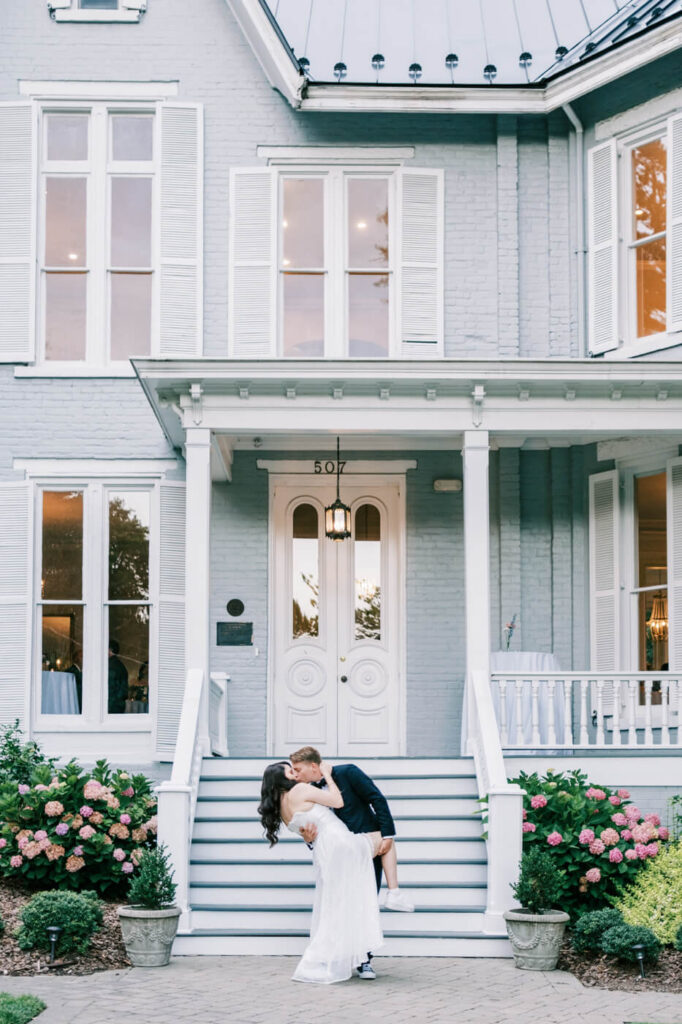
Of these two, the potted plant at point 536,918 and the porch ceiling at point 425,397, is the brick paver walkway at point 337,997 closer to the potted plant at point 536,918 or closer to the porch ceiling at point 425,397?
the potted plant at point 536,918

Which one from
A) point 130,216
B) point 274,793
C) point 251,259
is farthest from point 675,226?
point 274,793

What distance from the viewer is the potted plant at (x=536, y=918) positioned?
867 centimetres

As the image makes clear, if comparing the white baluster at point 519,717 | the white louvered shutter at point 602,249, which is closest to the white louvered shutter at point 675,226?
the white louvered shutter at point 602,249

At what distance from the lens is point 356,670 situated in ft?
43.0

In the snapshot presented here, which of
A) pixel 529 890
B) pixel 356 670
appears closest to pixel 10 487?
pixel 356 670

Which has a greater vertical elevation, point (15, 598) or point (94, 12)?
point (94, 12)

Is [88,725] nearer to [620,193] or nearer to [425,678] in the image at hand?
[425,678]

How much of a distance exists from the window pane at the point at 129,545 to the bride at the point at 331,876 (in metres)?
4.83

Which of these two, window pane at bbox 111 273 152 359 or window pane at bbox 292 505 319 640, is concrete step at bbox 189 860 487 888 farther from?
window pane at bbox 111 273 152 359

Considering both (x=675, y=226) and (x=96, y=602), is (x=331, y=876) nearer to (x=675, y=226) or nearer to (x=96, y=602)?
(x=96, y=602)

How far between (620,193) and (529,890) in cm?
698

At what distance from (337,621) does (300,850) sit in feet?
11.2

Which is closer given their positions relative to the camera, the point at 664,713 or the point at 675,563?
the point at 664,713

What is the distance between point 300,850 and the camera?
10.1m
